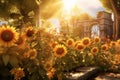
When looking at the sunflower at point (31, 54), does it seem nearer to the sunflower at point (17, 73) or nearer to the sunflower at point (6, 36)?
the sunflower at point (17, 73)

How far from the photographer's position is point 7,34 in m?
3.87

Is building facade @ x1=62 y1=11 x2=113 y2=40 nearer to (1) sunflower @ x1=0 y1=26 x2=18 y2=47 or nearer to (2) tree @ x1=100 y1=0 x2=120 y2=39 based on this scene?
(2) tree @ x1=100 y1=0 x2=120 y2=39

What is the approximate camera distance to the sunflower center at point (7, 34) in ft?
12.6

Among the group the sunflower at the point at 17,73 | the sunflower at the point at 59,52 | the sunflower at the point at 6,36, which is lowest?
the sunflower at the point at 17,73

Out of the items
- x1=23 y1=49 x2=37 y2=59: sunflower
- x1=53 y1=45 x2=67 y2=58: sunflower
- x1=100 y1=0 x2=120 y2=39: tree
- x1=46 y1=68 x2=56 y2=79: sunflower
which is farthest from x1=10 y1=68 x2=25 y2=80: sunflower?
x1=100 y1=0 x2=120 y2=39: tree

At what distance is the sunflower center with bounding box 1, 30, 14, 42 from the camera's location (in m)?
3.84

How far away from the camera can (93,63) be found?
8422mm

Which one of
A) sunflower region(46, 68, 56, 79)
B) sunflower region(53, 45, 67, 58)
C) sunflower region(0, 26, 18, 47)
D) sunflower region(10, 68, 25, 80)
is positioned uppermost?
sunflower region(0, 26, 18, 47)

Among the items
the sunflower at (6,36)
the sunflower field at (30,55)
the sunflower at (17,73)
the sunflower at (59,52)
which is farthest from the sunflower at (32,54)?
the sunflower at (6,36)

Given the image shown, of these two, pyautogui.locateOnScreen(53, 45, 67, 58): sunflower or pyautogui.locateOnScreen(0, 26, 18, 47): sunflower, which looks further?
pyautogui.locateOnScreen(53, 45, 67, 58): sunflower

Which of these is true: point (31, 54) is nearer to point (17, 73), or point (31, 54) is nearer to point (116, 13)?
point (17, 73)

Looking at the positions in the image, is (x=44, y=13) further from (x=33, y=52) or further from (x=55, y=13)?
(x=33, y=52)

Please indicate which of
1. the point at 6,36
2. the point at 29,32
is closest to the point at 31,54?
the point at 29,32

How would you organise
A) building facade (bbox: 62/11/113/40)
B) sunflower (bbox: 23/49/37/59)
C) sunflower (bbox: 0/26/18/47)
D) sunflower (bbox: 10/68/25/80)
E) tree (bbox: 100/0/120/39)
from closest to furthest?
sunflower (bbox: 0/26/18/47)
sunflower (bbox: 10/68/25/80)
sunflower (bbox: 23/49/37/59)
tree (bbox: 100/0/120/39)
building facade (bbox: 62/11/113/40)
